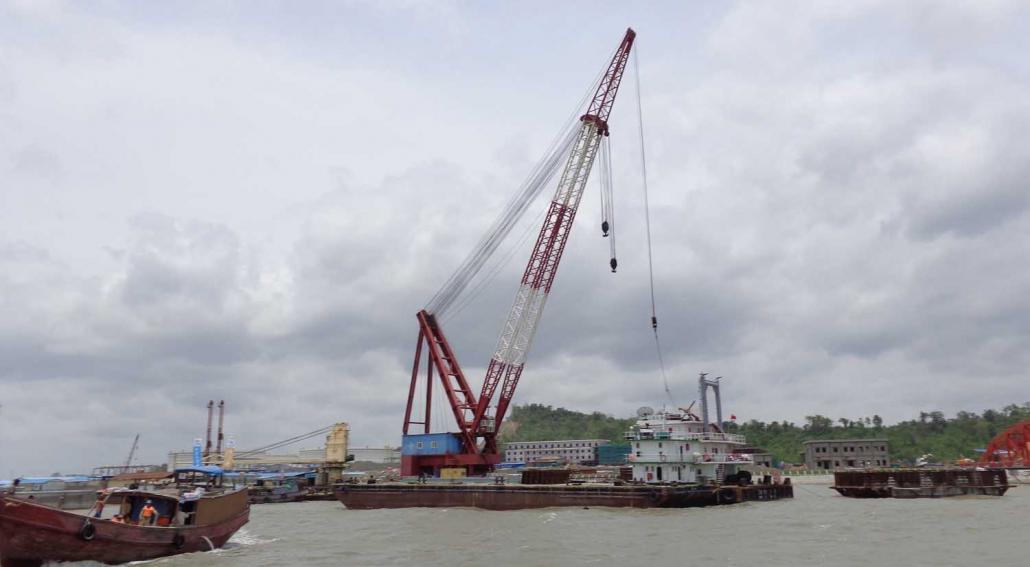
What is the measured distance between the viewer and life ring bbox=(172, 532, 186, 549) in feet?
84.6

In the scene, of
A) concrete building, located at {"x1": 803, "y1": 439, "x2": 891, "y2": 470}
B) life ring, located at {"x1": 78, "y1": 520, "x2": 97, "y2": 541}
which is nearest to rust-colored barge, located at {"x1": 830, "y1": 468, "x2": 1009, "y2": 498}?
life ring, located at {"x1": 78, "y1": 520, "x2": 97, "y2": 541}

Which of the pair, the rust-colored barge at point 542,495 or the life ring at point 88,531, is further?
the rust-colored barge at point 542,495

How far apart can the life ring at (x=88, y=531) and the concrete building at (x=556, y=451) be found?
135175 millimetres

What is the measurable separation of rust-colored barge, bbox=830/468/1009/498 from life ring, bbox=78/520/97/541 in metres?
54.0

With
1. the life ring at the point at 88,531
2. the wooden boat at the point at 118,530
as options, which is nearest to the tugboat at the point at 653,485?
the wooden boat at the point at 118,530

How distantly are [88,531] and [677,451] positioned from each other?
128 ft

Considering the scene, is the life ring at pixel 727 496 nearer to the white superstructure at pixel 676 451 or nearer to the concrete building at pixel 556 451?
the white superstructure at pixel 676 451

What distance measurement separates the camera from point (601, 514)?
44500 millimetres

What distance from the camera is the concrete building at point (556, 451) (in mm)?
162625

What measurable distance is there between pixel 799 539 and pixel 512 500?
26539mm

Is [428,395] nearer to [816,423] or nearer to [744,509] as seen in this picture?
[744,509]

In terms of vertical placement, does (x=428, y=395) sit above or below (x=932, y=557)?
above

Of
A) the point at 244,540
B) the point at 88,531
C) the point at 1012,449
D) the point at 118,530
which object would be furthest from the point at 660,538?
the point at 1012,449

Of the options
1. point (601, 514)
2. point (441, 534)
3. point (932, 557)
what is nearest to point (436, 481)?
point (601, 514)
